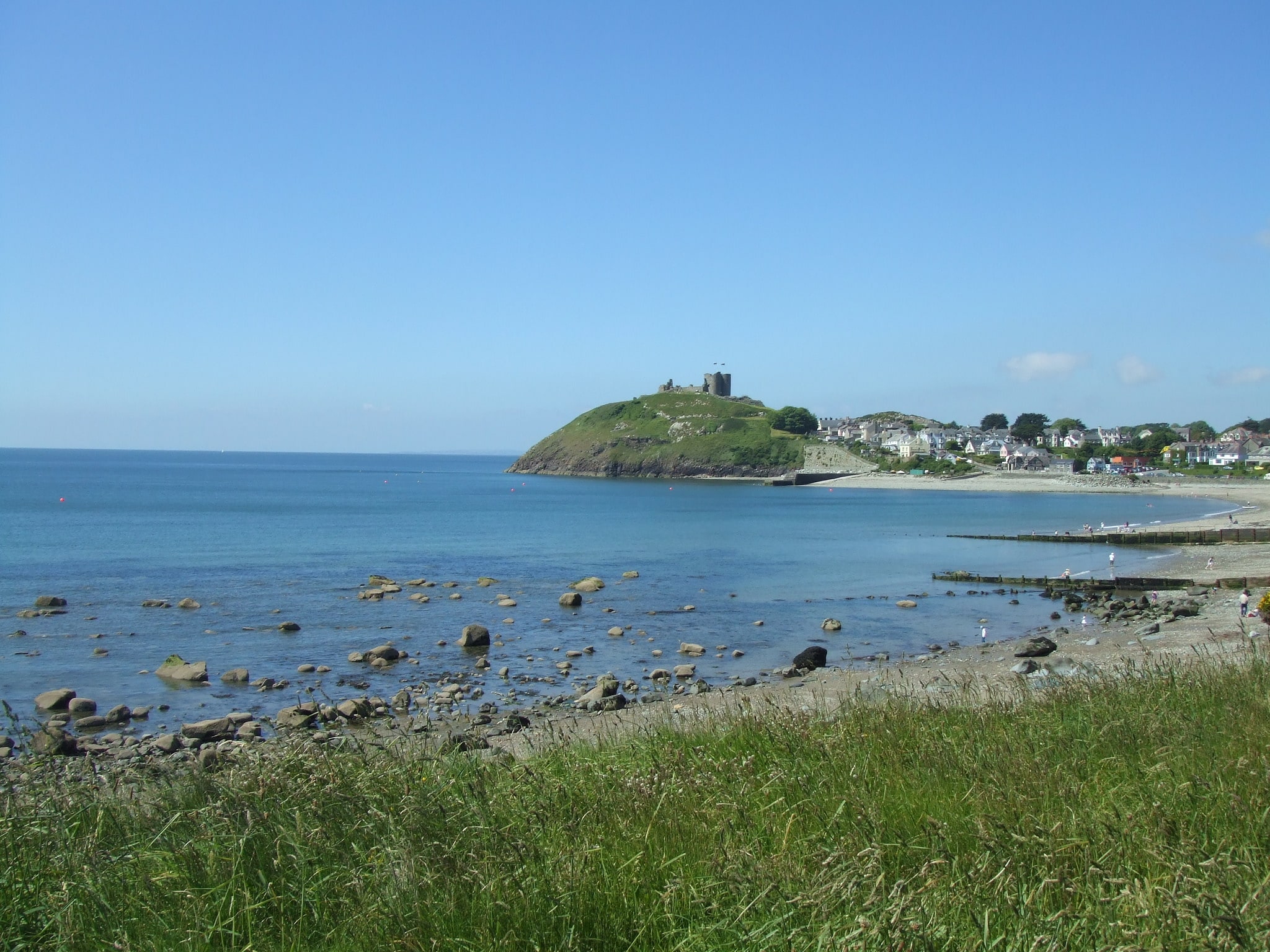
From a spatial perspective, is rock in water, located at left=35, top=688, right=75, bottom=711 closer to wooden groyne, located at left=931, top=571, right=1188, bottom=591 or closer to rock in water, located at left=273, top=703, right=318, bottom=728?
rock in water, located at left=273, top=703, right=318, bottom=728

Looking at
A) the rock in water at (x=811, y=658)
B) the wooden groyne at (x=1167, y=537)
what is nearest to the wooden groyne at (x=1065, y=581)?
the wooden groyne at (x=1167, y=537)

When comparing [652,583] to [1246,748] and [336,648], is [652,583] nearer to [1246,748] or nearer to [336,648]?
[336,648]

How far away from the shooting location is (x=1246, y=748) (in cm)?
660

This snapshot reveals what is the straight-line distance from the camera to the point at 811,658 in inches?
1043

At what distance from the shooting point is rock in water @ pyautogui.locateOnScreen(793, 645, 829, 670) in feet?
85.8

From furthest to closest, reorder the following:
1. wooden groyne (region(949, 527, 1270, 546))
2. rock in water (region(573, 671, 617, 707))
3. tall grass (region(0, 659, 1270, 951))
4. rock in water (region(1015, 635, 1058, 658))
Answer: wooden groyne (region(949, 527, 1270, 546)) → rock in water (region(1015, 635, 1058, 658)) → rock in water (region(573, 671, 617, 707)) → tall grass (region(0, 659, 1270, 951))

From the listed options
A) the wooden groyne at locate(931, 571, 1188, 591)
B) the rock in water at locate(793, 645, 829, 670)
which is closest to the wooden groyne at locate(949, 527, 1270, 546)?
the wooden groyne at locate(931, 571, 1188, 591)

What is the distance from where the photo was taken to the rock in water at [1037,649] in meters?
26.4

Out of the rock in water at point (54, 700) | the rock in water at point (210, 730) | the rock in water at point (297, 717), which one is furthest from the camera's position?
the rock in water at point (54, 700)

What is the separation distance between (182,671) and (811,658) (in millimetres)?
18429

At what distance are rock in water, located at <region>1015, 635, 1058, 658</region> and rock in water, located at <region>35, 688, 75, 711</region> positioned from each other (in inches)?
1030

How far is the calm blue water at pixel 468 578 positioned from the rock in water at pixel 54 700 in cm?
43

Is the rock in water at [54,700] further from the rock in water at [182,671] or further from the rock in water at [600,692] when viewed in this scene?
the rock in water at [600,692]

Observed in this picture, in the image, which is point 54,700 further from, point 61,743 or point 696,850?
point 696,850
